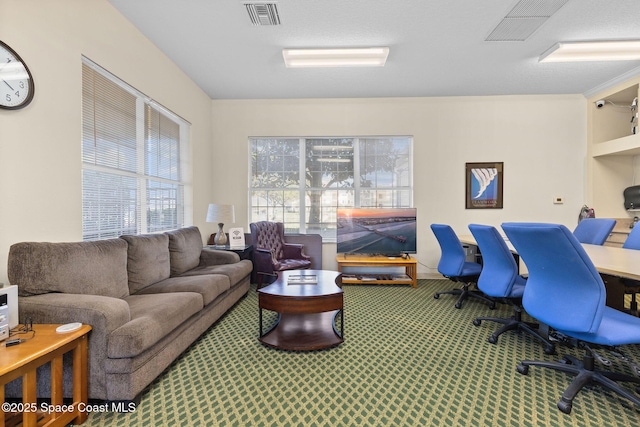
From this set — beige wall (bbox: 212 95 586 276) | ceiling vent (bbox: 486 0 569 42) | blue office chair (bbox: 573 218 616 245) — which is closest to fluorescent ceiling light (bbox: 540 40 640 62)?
ceiling vent (bbox: 486 0 569 42)

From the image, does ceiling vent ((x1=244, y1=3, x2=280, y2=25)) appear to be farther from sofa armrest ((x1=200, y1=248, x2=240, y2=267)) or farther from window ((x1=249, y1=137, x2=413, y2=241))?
sofa armrest ((x1=200, y1=248, x2=240, y2=267))

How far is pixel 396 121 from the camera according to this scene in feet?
15.9

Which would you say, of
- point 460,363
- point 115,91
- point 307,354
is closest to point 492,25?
point 460,363

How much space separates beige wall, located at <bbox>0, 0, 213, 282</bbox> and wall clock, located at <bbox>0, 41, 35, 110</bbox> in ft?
0.19

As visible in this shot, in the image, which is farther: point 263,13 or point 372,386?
point 263,13

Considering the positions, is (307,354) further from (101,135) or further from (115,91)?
(115,91)

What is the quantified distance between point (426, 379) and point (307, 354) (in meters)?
0.89

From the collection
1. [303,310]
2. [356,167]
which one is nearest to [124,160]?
[303,310]

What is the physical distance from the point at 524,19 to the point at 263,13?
258cm

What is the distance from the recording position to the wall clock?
1.79 metres

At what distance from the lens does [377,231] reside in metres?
4.50

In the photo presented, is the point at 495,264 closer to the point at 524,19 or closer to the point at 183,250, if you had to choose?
the point at 524,19

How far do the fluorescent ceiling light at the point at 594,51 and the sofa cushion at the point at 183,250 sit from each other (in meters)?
4.82

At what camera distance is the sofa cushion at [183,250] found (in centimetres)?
312
